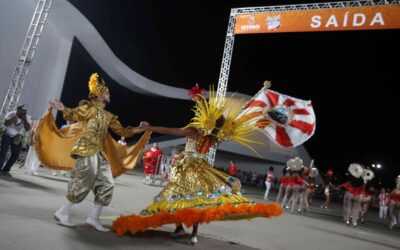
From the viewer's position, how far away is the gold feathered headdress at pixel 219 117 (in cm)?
501

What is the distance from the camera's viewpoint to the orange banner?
39.9ft

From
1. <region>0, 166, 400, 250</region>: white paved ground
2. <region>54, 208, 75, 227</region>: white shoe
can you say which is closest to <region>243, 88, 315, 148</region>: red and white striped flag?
<region>0, 166, 400, 250</region>: white paved ground

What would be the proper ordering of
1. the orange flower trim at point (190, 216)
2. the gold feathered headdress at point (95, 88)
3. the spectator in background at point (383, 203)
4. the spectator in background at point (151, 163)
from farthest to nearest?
the spectator in background at point (383, 203), the spectator in background at point (151, 163), the gold feathered headdress at point (95, 88), the orange flower trim at point (190, 216)

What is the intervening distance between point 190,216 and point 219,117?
147 cm

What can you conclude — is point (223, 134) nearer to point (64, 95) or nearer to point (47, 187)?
point (47, 187)

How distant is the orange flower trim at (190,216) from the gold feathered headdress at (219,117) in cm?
90

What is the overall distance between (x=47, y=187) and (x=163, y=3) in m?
16.8

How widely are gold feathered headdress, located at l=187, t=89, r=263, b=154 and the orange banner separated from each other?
9380mm

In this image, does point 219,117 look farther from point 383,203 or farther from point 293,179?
point 383,203

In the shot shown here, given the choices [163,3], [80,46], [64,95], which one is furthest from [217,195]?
[163,3]

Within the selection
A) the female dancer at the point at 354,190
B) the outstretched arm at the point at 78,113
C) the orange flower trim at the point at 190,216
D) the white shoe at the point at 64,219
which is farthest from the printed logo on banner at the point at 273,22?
the white shoe at the point at 64,219

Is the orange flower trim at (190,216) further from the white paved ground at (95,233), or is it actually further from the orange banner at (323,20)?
the orange banner at (323,20)

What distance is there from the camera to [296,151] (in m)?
34.9

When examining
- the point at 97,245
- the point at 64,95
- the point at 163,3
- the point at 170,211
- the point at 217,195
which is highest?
the point at 163,3
